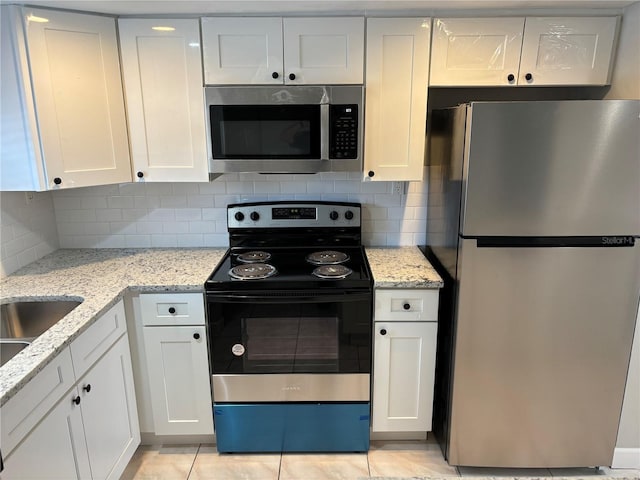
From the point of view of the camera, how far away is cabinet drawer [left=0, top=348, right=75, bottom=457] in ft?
3.94

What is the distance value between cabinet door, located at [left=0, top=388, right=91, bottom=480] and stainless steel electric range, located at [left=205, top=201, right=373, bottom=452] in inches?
25.0

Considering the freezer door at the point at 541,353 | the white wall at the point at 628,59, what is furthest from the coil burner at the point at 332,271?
the white wall at the point at 628,59

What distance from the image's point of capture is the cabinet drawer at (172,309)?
6.57 feet

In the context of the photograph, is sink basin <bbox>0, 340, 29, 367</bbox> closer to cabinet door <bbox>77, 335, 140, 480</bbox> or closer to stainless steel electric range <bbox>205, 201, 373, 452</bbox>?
cabinet door <bbox>77, 335, 140, 480</bbox>

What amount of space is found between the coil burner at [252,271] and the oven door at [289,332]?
0.32ft

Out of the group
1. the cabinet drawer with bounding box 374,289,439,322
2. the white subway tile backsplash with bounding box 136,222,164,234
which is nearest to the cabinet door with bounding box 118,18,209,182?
the white subway tile backsplash with bounding box 136,222,164,234

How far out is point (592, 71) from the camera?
2.02m

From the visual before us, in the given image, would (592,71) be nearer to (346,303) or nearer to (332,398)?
(346,303)

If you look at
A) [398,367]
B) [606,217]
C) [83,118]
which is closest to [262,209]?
[83,118]

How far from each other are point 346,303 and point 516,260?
76 centimetres

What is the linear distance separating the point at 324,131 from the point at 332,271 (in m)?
0.67

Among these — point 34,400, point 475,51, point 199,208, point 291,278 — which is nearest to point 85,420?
point 34,400

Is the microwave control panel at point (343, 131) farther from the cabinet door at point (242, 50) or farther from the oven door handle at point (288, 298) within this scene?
the oven door handle at point (288, 298)

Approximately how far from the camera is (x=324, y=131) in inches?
80.2
